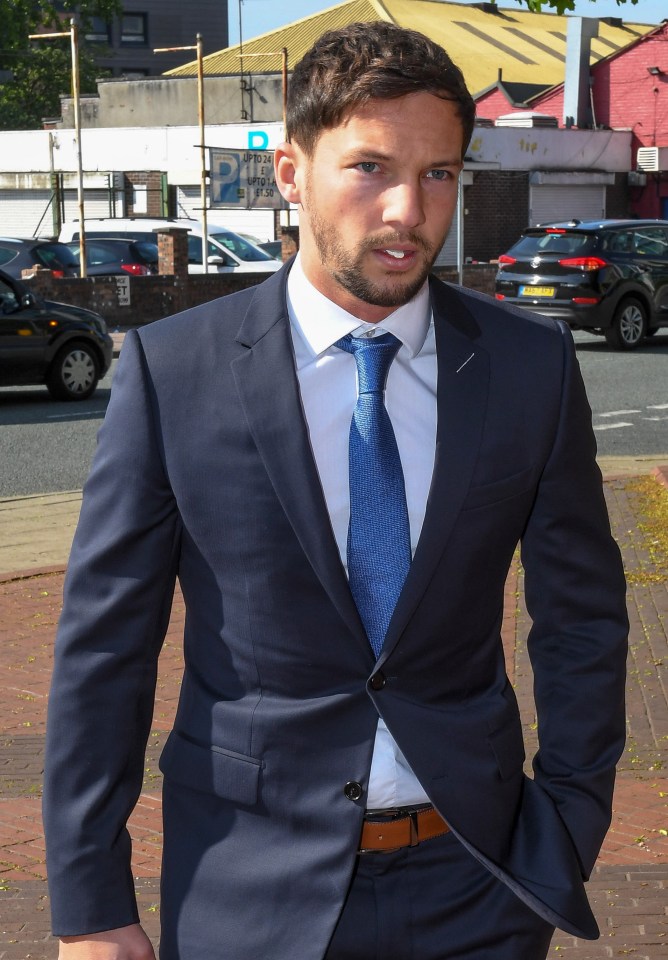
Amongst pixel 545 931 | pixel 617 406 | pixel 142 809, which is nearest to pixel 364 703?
pixel 545 931

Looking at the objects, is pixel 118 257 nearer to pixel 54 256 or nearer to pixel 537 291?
pixel 54 256

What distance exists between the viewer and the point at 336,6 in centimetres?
6588

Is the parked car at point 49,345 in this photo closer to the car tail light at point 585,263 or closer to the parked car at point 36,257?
the car tail light at point 585,263

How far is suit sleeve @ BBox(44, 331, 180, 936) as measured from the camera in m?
2.13

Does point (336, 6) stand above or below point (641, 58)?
above

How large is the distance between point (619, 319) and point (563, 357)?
63.4 feet

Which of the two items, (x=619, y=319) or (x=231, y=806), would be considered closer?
(x=231, y=806)

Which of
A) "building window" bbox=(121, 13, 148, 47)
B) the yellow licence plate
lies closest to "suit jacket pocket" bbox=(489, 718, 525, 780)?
the yellow licence plate

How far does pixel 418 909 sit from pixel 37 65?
245 ft

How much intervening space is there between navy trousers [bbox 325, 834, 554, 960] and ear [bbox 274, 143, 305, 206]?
39.9 inches

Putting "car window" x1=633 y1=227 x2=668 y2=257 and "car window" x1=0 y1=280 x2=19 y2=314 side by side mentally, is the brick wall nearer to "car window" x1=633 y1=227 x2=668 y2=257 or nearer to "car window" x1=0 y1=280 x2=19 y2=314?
"car window" x1=633 y1=227 x2=668 y2=257

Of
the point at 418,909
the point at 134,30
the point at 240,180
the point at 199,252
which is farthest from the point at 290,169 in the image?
the point at 134,30

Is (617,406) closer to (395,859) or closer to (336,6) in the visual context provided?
(395,859)

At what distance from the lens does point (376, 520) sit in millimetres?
2191
